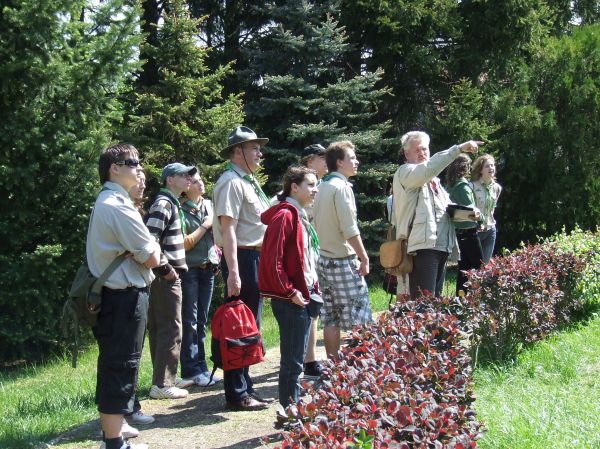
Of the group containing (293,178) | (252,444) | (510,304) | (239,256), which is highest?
(293,178)

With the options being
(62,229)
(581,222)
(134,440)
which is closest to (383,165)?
(581,222)

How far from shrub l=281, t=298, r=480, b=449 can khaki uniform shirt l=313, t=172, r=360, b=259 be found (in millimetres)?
1538

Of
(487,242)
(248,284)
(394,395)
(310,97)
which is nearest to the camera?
(394,395)

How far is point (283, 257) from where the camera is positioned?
16.6 feet

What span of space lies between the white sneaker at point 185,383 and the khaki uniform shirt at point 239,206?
1504 mm

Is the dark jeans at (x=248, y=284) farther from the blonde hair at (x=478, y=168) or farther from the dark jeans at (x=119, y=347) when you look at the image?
the blonde hair at (x=478, y=168)

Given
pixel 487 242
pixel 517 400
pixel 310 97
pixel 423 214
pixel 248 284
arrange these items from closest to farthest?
1. pixel 517 400
2. pixel 248 284
3. pixel 423 214
4. pixel 487 242
5. pixel 310 97

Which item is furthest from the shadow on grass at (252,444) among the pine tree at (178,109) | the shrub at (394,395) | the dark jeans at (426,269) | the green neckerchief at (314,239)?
the pine tree at (178,109)

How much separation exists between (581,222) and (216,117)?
864 cm

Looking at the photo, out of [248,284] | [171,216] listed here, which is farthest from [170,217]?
[248,284]

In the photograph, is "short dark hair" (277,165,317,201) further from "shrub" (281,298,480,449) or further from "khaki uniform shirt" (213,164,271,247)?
"shrub" (281,298,480,449)

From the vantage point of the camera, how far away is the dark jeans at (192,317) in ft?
22.4

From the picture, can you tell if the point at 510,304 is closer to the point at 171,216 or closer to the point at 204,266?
the point at 204,266

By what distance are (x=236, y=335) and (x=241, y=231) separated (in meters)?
0.86
